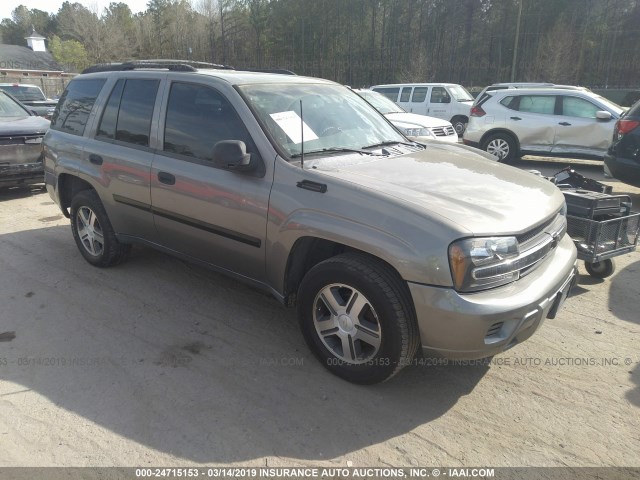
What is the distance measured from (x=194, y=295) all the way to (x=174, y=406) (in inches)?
61.3

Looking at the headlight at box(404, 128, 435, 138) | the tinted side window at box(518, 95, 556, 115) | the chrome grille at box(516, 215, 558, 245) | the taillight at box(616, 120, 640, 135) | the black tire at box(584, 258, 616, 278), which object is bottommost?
the black tire at box(584, 258, 616, 278)

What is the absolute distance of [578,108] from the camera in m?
10.5

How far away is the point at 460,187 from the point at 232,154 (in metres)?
1.46

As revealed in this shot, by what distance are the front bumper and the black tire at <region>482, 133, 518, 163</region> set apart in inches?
372

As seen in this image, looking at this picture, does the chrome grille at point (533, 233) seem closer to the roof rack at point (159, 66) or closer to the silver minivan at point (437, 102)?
the roof rack at point (159, 66)

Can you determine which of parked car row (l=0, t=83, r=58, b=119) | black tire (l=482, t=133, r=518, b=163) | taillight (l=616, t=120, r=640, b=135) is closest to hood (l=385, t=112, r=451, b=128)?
black tire (l=482, t=133, r=518, b=163)

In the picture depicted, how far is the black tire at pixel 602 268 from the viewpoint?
465 cm

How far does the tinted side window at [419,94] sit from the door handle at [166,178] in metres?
13.9

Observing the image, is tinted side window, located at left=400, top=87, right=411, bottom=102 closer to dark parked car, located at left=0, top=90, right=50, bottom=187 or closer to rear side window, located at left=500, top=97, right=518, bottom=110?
rear side window, located at left=500, top=97, right=518, bottom=110

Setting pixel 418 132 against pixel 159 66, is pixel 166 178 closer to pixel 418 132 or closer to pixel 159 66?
pixel 159 66

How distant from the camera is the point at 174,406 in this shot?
287 cm

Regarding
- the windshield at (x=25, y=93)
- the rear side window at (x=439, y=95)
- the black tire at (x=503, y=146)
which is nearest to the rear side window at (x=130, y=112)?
the black tire at (x=503, y=146)

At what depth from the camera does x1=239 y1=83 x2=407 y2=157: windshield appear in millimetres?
3361

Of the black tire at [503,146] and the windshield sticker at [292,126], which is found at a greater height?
the windshield sticker at [292,126]
